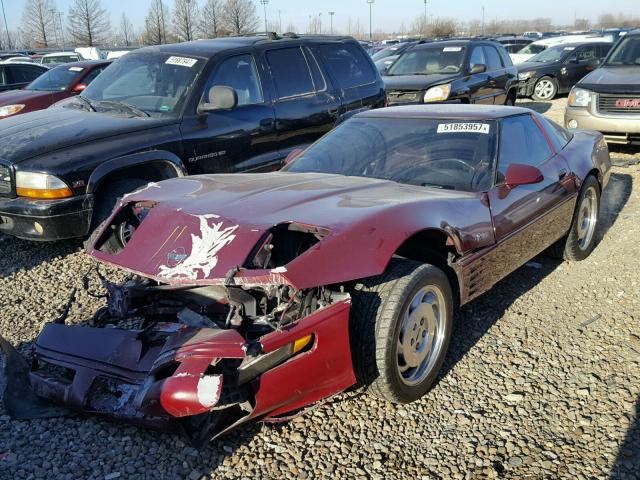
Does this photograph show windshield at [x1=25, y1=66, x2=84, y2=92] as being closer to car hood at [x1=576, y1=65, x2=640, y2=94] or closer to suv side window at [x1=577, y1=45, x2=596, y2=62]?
car hood at [x1=576, y1=65, x2=640, y2=94]

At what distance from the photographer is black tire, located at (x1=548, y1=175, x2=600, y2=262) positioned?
5.03 metres

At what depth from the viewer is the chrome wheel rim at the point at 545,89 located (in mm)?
16531

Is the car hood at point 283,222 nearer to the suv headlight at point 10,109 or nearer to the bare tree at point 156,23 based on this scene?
the suv headlight at point 10,109

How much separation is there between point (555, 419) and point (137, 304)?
2.25 metres

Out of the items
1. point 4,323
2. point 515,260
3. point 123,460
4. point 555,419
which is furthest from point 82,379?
point 515,260

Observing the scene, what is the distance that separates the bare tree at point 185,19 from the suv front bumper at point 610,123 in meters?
38.0

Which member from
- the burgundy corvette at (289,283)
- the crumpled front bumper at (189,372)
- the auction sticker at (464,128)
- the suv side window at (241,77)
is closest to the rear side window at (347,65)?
the suv side window at (241,77)

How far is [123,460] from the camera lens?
2738mm

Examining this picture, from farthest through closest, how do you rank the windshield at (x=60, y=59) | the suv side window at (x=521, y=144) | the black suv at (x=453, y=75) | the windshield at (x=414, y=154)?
the windshield at (x=60, y=59)
the black suv at (x=453, y=75)
the suv side window at (x=521, y=144)
the windshield at (x=414, y=154)

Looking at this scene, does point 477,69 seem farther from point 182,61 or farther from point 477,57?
point 182,61

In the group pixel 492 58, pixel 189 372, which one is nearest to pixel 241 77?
pixel 189 372

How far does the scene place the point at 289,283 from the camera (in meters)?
2.56

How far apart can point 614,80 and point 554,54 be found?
9.08 metres

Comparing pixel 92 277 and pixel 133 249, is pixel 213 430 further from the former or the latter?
pixel 92 277
